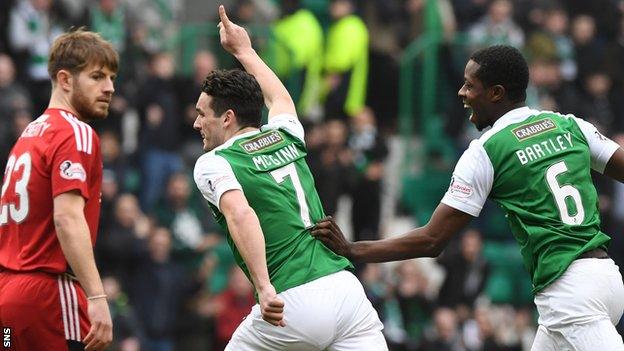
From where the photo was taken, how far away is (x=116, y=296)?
615 inches

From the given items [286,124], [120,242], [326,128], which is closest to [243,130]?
[286,124]

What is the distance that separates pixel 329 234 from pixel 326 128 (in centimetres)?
1037

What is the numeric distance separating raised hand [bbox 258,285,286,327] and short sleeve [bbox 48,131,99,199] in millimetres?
1264

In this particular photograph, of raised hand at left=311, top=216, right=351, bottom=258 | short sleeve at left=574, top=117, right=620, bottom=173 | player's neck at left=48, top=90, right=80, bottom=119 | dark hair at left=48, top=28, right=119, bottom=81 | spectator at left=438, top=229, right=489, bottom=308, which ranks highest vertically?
dark hair at left=48, top=28, right=119, bottom=81

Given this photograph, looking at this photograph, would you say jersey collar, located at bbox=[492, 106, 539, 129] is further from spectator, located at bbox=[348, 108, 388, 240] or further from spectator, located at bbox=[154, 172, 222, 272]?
spectator, located at bbox=[348, 108, 388, 240]

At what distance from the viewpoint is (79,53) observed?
8531 millimetres

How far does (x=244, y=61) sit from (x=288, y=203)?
4.44 feet

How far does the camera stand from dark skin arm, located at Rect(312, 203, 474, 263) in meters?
8.24

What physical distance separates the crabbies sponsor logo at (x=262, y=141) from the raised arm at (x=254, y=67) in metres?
0.47

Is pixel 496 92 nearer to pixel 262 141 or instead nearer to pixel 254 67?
pixel 262 141

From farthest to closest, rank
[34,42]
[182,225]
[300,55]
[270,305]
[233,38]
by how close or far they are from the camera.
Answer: [300,55] < [182,225] < [34,42] < [233,38] < [270,305]

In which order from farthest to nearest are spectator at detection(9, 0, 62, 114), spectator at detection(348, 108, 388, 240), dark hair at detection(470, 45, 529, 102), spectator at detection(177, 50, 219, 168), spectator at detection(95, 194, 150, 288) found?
spectator at detection(348, 108, 388, 240), spectator at detection(177, 50, 219, 168), spectator at detection(9, 0, 62, 114), spectator at detection(95, 194, 150, 288), dark hair at detection(470, 45, 529, 102)

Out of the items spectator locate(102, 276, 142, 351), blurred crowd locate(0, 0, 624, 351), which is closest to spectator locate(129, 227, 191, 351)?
blurred crowd locate(0, 0, 624, 351)

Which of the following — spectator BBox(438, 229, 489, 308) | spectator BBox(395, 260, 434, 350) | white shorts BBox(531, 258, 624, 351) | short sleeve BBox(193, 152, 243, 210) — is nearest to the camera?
short sleeve BBox(193, 152, 243, 210)
